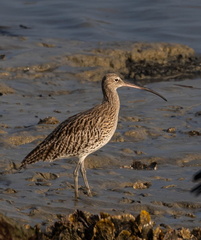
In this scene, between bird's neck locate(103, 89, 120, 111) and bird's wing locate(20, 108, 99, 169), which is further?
bird's neck locate(103, 89, 120, 111)

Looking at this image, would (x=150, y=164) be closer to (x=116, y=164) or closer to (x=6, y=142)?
(x=116, y=164)

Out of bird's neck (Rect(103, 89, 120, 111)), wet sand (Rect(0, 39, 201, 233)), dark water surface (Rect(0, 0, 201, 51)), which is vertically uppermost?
bird's neck (Rect(103, 89, 120, 111))

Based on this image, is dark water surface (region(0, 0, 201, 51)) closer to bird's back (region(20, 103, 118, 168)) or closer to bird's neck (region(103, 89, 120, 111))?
bird's neck (region(103, 89, 120, 111))

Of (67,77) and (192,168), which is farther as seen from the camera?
(67,77)

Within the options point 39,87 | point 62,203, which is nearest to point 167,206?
point 62,203

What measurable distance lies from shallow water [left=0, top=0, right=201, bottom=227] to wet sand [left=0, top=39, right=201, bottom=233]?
14mm

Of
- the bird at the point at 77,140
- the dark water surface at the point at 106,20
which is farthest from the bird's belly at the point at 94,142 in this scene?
the dark water surface at the point at 106,20

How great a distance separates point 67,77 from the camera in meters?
15.0

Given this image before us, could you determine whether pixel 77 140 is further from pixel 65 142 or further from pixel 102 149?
pixel 102 149

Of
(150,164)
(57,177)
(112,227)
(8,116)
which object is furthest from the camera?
(8,116)

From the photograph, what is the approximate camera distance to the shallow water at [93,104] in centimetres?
916

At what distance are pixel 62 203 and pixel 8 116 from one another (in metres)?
3.57

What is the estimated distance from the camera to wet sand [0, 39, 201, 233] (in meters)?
Answer: 8.99

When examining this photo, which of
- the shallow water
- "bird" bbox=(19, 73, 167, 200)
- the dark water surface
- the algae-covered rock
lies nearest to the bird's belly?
"bird" bbox=(19, 73, 167, 200)
